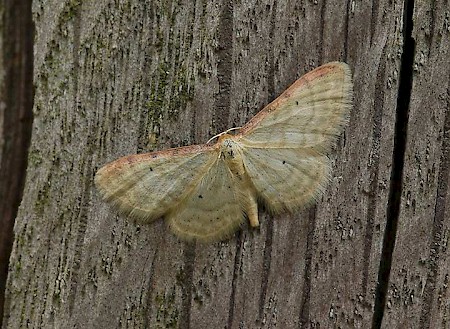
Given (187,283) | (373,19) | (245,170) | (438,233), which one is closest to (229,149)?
(245,170)

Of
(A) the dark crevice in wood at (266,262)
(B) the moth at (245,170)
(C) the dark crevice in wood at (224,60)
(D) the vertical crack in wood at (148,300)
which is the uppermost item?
(C) the dark crevice in wood at (224,60)

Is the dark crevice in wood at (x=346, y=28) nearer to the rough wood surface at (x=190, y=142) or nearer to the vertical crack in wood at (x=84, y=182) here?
the rough wood surface at (x=190, y=142)

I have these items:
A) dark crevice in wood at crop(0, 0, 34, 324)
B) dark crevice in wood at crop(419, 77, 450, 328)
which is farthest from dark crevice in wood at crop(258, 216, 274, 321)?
dark crevice in wood at crop(0, 0, 34, 324)

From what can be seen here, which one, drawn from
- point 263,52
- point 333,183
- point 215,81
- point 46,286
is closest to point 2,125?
point 46,286

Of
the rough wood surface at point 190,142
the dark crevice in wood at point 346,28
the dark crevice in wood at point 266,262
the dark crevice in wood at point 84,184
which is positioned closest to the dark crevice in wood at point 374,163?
the rough wood surface at point 190,142

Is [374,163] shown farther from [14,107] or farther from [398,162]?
[14,107]

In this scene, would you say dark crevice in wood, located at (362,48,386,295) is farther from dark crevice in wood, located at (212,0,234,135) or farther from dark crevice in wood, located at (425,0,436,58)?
dark crevice in wood, located at (212,0,234,135)

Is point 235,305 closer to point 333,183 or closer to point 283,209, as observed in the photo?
point 283,209

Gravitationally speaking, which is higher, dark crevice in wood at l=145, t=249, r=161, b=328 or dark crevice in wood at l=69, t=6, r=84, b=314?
dark crevice in wood at l=69, t=6, r=84, b=314
